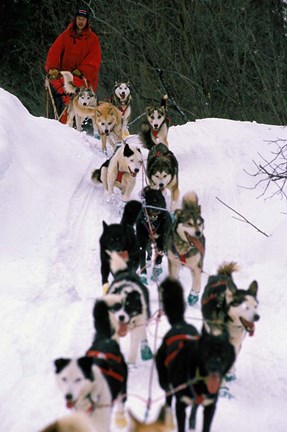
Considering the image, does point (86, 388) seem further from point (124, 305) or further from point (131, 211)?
point (131, 211)

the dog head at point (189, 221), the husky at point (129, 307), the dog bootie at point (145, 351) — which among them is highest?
the dog head at point (189, 221)

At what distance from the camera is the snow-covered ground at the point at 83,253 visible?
3.82 metres

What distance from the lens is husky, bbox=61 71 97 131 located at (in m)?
9.11

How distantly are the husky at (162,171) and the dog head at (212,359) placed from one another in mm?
3384

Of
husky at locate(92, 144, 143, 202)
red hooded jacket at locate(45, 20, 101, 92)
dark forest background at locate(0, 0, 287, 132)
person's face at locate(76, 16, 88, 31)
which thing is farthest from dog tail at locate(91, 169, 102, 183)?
dark forest background at locate(0, 0, 287, 132)

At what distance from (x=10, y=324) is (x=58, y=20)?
514 inches

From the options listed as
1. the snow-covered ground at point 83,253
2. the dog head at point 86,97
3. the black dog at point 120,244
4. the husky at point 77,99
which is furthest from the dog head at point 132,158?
the dog head at point 86,97

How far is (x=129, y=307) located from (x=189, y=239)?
4.15 ft

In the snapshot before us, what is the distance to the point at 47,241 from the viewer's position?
6086 mm

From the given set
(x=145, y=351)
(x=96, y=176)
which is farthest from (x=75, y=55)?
(x=145, y=351)

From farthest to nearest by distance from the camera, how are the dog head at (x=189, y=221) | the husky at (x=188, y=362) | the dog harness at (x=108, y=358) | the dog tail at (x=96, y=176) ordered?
the dog tail at (x=96, y=176) < the dog head at (x=189, y=221) < the dog harness at (x=108, y=358) < the husky at (x=188, y=362)

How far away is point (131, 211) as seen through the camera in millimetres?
5066

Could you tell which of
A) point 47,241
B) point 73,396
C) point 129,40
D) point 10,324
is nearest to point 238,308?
point 73,396

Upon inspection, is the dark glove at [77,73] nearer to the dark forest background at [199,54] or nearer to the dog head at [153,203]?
the dark forest background at [199,54]
